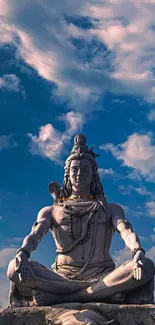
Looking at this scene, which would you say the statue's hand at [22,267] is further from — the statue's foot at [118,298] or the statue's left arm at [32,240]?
the statue's foot at [118,298]

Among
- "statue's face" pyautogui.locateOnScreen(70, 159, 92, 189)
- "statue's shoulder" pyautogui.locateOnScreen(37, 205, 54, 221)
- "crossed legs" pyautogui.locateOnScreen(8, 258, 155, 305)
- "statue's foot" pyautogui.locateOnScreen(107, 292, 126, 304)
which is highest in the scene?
"statue's face" pyautogui.locateOnScreen(70, 159, 92, 189)

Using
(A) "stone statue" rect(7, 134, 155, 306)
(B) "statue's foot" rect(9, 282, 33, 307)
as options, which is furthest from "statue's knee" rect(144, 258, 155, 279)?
(B) "statue's foot" rect(9, 282, 33, 307)

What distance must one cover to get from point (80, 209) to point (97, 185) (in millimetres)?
957

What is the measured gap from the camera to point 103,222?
10.8 meters

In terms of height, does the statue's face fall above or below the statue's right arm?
above

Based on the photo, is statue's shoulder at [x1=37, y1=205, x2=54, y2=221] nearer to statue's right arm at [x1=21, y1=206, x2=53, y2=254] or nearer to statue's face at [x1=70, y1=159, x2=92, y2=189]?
statue's right arm at [x1=21, y1=206, x2=53, y2=254]

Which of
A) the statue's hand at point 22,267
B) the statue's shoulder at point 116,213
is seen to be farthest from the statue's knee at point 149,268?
the statue's hand at point 22,267

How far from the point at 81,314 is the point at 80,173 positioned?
345cm

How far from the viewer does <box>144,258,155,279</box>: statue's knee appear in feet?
30.5

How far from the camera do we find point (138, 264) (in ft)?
29.9

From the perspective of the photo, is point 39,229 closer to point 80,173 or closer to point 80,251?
point 80,251

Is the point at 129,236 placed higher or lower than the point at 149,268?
higher

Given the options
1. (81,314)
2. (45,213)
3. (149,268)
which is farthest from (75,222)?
(81,314)

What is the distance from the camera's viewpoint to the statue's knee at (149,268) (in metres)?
9.30
